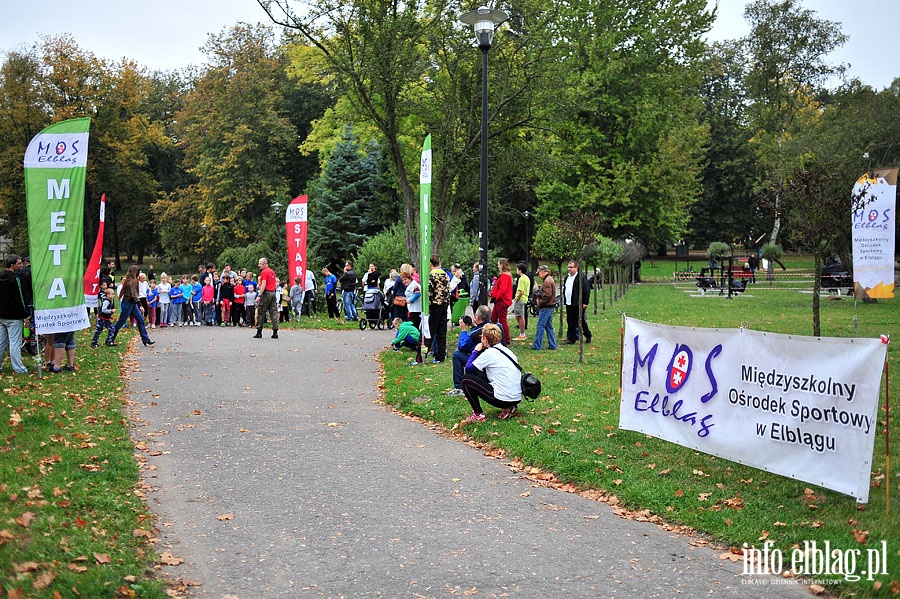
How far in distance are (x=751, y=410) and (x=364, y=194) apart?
34.3m

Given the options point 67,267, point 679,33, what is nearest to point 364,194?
point 679,33

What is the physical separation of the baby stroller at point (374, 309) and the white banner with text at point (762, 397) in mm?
15665

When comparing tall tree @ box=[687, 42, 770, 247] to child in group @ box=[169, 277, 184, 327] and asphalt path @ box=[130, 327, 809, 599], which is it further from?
asphalt path @ box=[130, 327, 809, 599]

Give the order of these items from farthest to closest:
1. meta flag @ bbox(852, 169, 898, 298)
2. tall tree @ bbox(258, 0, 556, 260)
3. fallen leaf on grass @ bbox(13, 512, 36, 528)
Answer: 1. tall tree @ bbox(258, 0, 556, 260)
2. meta flag @ bbox(852, 169, 898, 298)
3. fallen leaf on grass @ bbox(13, 512, 36, 528)

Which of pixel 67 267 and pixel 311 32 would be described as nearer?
pixel 67 267

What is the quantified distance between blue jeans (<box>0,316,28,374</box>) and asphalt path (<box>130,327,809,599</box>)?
3.10 m

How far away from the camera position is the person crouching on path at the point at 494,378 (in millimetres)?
10711

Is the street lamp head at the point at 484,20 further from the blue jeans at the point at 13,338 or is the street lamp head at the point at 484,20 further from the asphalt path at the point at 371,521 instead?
the blue jeans at the point at 13,338

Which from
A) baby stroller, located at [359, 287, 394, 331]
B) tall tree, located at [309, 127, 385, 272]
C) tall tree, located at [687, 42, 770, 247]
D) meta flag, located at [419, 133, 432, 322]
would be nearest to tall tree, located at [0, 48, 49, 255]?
tall tree, located at [309, 127, 385, 272]

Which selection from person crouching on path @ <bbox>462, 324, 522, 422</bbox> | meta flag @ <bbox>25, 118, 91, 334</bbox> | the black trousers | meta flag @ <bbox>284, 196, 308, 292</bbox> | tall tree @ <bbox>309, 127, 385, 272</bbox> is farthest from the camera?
tall tree @ <bbox>309, 127, 385, 272</bbox>

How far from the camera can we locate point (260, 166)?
5350cm

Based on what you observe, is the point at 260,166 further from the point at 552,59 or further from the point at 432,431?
the point at 432,431

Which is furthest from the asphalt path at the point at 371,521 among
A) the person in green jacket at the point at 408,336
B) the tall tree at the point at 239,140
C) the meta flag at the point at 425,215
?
the tall tree at the point at 239,140

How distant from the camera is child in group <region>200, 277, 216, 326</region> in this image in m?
27.7
